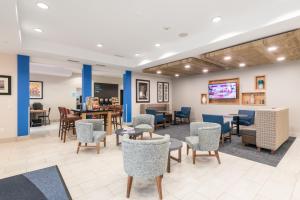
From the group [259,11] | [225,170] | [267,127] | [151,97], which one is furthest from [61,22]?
[151,97]

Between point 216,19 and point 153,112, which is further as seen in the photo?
point 153,112

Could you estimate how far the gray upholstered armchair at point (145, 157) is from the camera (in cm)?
211

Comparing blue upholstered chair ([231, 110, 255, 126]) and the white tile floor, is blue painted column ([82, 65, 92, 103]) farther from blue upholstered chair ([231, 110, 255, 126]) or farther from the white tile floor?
blue upholstered chair ([231, 110, 255, 126])

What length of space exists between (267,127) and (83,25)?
5.13 m

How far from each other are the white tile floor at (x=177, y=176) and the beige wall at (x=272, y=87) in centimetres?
224

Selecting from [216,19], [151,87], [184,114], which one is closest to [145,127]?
[216,19]

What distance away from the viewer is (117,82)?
38.0 feet

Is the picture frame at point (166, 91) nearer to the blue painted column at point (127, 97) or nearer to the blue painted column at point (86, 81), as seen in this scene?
the blue painted column at point (127, 97)

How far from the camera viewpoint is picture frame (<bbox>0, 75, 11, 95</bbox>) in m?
4.88

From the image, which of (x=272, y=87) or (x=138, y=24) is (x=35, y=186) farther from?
(x=272, y=87)

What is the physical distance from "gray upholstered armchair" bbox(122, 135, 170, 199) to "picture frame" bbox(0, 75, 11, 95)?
5.03m

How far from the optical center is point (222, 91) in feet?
24.7

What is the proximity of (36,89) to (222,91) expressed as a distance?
31.9 feet

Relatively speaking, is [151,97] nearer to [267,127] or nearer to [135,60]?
[135,60]
